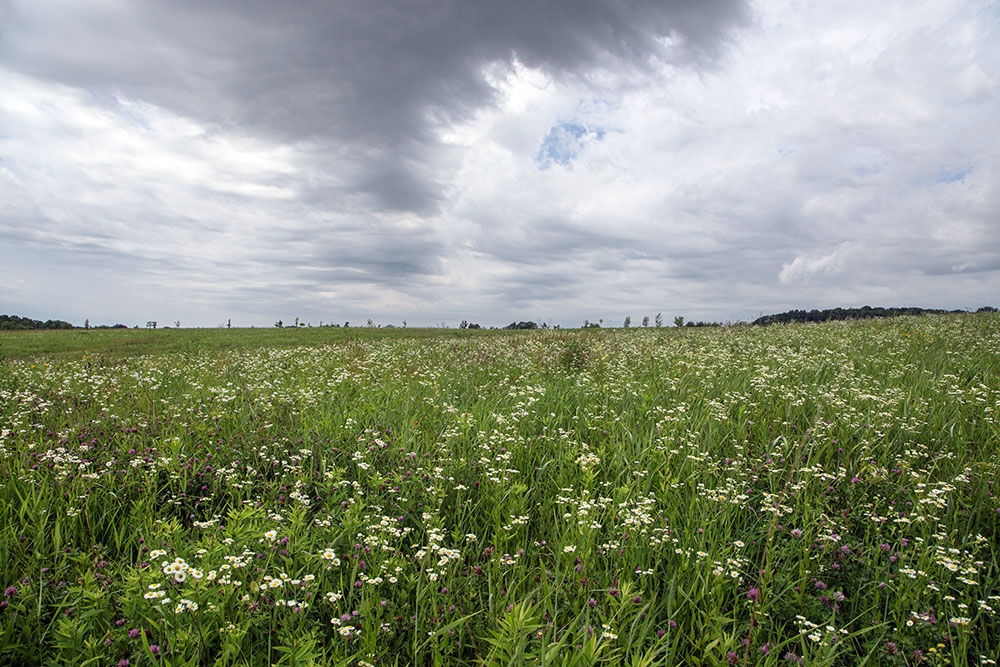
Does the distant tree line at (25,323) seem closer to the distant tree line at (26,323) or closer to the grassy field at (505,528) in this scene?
the distant tree line at (26,323)

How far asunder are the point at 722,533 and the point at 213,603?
3.65 meters

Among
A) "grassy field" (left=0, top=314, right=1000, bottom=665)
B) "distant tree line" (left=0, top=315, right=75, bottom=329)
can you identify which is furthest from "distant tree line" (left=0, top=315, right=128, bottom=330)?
"grassy field" (left=0, top=314, right=1000, bottom=665)

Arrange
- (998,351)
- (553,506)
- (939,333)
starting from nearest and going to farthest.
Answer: (553,506) < (998,351) < (939,333)

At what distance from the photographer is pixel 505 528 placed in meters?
3.42

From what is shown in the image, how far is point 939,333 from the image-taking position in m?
13.0

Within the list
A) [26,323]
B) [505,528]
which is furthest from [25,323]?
[505,528]

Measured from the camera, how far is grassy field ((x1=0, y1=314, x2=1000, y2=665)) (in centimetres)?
268

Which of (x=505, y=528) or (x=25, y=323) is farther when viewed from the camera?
(x=25, y=323)

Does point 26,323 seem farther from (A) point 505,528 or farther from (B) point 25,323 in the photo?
(A) point 505,528

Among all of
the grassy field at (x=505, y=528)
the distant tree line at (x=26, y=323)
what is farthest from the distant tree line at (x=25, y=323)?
the grassy field at (x=505, y=528)

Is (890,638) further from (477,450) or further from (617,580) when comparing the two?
(477,450)

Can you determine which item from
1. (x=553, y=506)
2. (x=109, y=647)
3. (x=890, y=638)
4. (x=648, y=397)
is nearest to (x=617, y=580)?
(x=553, y=506)

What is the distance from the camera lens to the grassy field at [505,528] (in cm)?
268

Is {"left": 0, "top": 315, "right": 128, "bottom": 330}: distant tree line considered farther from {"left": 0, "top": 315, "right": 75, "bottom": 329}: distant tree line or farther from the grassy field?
the grassy field
